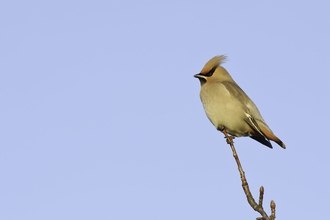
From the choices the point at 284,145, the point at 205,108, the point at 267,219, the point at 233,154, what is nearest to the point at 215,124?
the point at 205,108

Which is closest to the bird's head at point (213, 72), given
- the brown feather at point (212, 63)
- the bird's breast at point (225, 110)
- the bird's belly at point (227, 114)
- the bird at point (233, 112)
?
the brown feather at point (212, 63)

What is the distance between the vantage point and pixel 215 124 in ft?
18.2

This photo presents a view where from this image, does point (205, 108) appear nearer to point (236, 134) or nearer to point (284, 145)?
point (236, 134)

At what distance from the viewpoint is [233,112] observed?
18.1ft

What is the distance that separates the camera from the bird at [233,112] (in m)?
5.48

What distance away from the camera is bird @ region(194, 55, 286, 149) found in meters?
5.48

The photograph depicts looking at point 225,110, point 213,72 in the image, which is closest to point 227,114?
point 225,110

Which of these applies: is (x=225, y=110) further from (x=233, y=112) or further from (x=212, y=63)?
(x=212, y=63)

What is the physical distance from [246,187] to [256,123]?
2.58 metres

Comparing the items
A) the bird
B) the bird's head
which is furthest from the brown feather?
the bird

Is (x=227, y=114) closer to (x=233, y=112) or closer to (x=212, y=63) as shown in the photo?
(x=233, y=112)

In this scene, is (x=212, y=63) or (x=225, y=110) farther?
(x=212, y=63)

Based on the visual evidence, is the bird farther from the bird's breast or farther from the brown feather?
the brown feather

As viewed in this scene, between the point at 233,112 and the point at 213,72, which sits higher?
the point at 213,72
